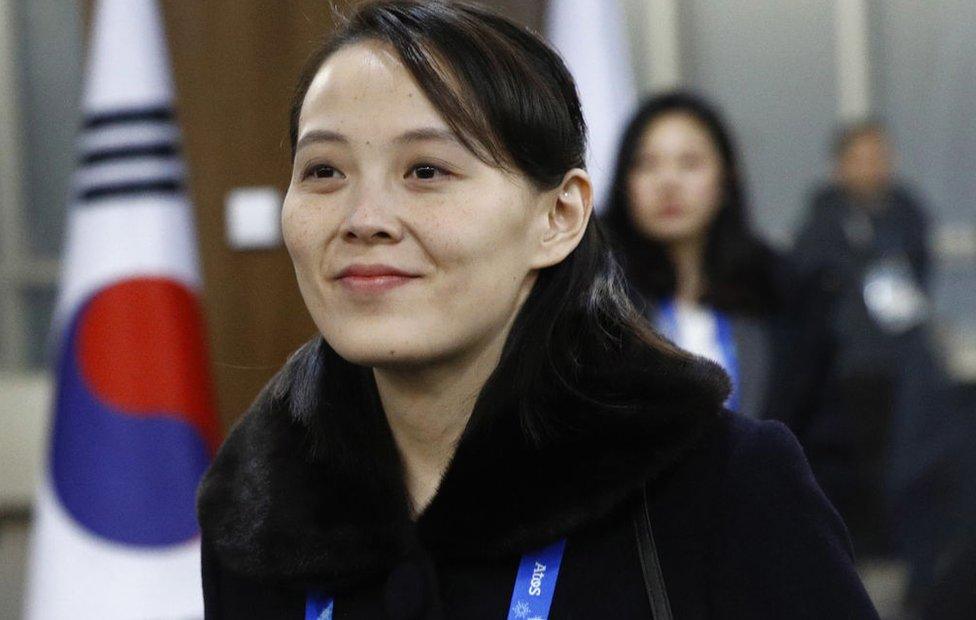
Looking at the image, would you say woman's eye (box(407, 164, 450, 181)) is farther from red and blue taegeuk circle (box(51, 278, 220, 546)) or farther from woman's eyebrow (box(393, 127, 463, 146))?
red and blue taegeuk circle (box(51, 278, 220, 546))

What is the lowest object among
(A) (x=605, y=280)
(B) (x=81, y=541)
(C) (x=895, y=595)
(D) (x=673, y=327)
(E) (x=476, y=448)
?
(C) (x=895, y=595)

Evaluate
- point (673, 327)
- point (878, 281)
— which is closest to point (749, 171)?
point (878, 281)

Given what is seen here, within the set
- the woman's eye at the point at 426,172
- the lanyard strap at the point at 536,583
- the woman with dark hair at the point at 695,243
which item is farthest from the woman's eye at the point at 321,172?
the woman with dark hair at the point at 695,243

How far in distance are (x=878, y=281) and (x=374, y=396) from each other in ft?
13.8

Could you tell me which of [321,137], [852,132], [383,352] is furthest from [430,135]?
[852,132]

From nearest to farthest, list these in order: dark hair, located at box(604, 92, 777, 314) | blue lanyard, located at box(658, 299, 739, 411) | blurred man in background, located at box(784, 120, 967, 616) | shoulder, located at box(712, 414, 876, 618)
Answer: shoulder, located at box(712, 414, 876, 618) → blue lanyard, located at box(658, 299, 739, 411) → dark hair, located at box(604, 92, 777, 314) → blurred man in background, located at box(784, 120, 967, 616)

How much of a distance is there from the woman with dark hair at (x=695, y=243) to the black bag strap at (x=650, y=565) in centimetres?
225

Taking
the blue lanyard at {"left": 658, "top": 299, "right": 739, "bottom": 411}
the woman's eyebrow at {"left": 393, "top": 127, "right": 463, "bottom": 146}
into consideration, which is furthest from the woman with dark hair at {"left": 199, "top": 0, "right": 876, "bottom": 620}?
the blue lanyard at {"left": 658, "top": 299, "right": 739, "bottom": 411}

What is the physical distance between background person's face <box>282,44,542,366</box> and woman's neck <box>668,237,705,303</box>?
95.8 inches

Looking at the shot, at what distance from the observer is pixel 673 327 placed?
449 cm

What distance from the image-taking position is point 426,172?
2123 millimetres

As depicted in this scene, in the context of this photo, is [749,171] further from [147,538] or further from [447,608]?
[447,608]

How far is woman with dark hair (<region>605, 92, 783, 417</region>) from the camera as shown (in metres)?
4.46

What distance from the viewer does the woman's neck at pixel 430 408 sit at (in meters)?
2.24
